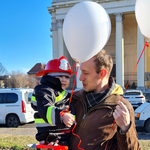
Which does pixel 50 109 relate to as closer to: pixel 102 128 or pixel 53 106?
pixel 53 106

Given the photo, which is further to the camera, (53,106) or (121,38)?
(121,38)

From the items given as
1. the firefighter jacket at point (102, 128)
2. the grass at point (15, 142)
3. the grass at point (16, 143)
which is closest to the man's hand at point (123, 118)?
the firefighter jacket at point (102, 128)

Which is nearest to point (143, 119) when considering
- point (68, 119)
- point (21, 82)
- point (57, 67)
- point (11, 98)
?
point (11, 98)

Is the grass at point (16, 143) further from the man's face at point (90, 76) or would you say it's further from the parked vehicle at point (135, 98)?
the parked vehicle at point (135, 98)

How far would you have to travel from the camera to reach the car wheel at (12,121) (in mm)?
9541

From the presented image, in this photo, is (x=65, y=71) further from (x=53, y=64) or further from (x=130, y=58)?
(x=130, y=58)

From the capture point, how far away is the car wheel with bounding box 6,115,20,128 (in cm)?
954

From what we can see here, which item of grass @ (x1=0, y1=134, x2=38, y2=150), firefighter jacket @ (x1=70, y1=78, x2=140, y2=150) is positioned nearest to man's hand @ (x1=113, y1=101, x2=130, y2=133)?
firefighter jacket @ (x1=70, y1=78, x2=140, y2=150)

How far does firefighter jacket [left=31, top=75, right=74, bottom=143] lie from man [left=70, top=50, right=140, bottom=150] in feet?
0.61

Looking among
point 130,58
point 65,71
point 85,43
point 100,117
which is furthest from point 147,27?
point 130,58

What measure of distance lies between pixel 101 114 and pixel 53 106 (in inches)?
21.3

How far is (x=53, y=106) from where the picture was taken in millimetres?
2148

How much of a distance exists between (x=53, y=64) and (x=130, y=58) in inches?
1150

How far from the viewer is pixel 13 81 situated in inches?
1495
